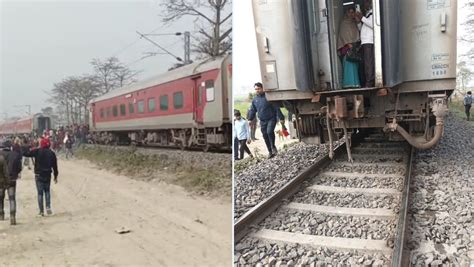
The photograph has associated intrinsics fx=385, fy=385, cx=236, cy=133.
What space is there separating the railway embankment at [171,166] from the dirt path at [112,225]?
1.5 inches

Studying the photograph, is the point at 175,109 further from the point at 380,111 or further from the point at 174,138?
the point at 380,111

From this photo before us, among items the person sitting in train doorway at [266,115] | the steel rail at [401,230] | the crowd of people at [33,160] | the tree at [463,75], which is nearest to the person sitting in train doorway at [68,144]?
the crowd of people at [33,160]

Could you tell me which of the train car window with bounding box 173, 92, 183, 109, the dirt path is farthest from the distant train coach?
the train car window with bounding box 173, 92, 183, 109

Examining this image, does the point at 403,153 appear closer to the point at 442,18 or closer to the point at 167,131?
the point at 442,18

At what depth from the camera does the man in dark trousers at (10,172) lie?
1.19 m

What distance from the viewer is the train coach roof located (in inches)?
56.4

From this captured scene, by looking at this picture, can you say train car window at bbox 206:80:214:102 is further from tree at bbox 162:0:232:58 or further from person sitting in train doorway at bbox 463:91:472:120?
person sitting in train doorway at bbox 463:91:472:120

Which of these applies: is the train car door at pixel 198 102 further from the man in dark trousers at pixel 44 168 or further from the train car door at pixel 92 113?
the man in dark trousers at pixel 44 168

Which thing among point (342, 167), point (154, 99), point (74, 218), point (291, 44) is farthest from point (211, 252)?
point (342, 167)

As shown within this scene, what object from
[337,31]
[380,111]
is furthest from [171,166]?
[380,111]

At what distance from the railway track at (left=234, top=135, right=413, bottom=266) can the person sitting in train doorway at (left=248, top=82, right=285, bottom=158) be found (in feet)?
1.03

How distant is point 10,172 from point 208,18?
2.75ft

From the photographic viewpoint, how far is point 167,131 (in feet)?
5.59

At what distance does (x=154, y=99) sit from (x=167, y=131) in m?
0.18
